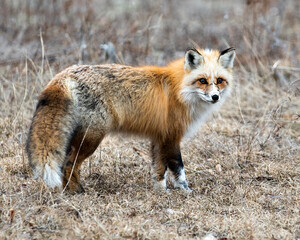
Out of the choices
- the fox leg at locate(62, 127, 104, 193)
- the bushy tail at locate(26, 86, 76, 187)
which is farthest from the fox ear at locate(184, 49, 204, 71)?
the bushy tail at locate(26, 86, 76, 187)

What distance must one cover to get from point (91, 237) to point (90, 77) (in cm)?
184

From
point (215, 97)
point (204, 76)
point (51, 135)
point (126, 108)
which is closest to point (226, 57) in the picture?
point (204, 76)

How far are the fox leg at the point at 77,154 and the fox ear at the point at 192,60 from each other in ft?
4.28

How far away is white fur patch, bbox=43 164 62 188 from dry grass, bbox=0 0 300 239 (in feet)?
0.48

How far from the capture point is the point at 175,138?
4730mm

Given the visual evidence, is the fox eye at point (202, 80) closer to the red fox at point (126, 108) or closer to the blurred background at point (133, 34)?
the red fox at point (126, 108)

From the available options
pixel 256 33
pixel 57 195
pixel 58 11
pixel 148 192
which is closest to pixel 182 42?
pixel 256 33

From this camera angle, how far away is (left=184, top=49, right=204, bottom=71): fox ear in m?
4.69

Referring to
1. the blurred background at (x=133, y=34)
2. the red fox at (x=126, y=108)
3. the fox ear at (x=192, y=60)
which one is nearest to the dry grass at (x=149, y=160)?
the blurred background at (x=133, y=34)

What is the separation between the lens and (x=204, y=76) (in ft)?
15.2

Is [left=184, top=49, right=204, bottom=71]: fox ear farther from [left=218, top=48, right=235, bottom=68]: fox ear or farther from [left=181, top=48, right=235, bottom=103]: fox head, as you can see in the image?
[left=218, top=48, right=235, bottom=68]: fox ear

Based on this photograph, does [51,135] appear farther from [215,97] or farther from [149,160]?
[149,160]

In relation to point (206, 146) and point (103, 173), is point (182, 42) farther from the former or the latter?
point (103, 173)

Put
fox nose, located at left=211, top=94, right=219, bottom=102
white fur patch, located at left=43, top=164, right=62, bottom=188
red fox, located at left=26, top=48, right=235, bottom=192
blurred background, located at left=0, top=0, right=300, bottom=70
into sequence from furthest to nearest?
blurred background, located at left=0, top=0, right=300, bottom=70 → fox nose, located at left=211, top=94, right=219, bottom=102 → red fox, located at left=26, top=48, right=235, bottom=192 → white fur patch, located at left=43, top=164, right=62, bottom=188
